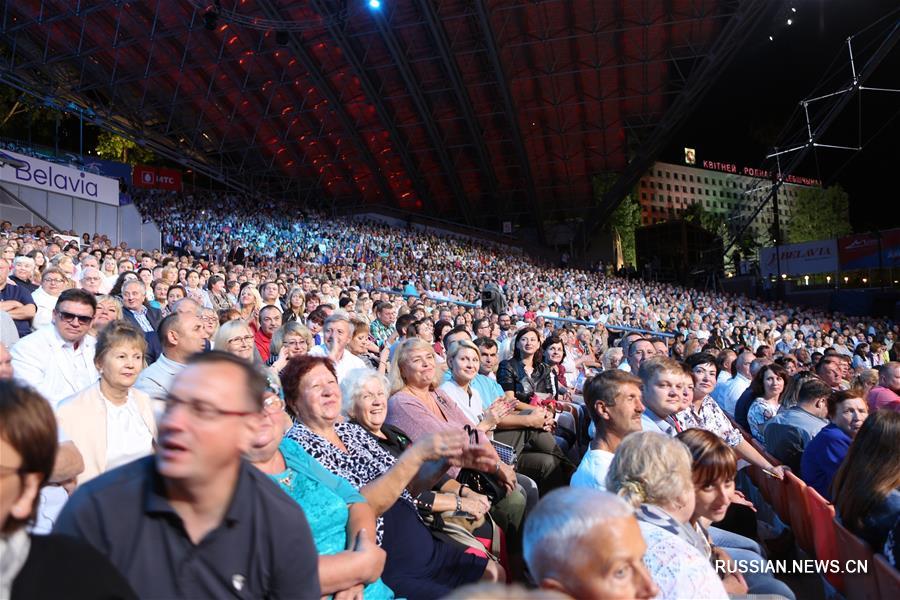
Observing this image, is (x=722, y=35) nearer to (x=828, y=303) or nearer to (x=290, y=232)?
(x=828, y=303)

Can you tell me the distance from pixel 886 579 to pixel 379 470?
2.06 metres

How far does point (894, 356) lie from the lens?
33.5ft

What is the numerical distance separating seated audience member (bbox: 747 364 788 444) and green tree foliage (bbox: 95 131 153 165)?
3317 cm

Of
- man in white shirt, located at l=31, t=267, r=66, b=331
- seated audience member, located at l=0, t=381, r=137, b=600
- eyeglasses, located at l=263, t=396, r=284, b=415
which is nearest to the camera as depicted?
seated audience member, located at l=0, t=381, r=137, b=600

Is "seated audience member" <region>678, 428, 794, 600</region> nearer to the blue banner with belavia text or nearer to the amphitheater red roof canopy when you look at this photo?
the blue banner with belavia text

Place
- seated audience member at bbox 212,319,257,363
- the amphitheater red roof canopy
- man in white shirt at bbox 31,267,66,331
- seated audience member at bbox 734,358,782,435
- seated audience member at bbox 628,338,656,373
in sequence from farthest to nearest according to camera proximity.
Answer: the amphitheater red roof canopy → seated audience member at bbox 628,338,656,373 → seated audience member at bbox 734,358,782,435 → man in white shirt at bbox 31,267,66,331 → seated audience member at bbox 212,319,257,363

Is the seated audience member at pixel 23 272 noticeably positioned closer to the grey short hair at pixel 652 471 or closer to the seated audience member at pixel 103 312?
the seated audience member at pixel 103 312

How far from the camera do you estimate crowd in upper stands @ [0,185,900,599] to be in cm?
142

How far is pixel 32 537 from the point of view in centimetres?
123

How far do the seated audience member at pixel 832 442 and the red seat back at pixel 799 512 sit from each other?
6.0 inches

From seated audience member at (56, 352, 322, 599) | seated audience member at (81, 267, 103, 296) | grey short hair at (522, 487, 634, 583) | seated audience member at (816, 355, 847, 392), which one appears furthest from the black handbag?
seated audience member at (816, 355, 847, 392)

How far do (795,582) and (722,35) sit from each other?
938 inches

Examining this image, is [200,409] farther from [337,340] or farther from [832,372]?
[832,372]

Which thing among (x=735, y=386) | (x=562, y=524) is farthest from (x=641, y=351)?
(x=562, y=524)
